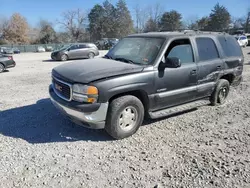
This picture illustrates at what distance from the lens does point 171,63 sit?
4.14 metres

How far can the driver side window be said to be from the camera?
14.6 ft

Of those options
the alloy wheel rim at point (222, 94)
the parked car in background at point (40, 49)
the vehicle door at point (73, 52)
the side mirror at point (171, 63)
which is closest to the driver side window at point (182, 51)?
the side mirror at point (171, 63)

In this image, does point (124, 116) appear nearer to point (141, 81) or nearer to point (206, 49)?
point (141, 81)

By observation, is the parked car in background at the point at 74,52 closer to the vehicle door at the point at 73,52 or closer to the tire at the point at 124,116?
the vehicle door at the point at 73,52

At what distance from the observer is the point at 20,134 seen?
13.7ft

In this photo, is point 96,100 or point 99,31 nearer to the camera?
point 96,100

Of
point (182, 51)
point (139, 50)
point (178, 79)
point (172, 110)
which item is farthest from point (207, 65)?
point (139, 50)

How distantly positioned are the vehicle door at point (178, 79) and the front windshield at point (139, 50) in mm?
239

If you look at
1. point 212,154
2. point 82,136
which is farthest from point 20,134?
point 212,154

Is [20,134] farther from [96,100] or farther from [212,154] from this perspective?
[212,154]

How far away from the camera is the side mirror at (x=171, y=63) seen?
13.5 ft

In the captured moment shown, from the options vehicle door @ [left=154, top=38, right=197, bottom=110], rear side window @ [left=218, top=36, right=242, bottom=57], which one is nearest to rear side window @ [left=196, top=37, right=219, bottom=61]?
vehicle door @ [left=154, top=38, right=197, bottom=110]

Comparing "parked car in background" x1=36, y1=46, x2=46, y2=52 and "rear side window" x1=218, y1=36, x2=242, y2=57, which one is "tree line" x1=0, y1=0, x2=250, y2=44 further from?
"rear side window" x1=218, y1=36, x2=242, y2=57

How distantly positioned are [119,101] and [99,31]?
67.7 m
